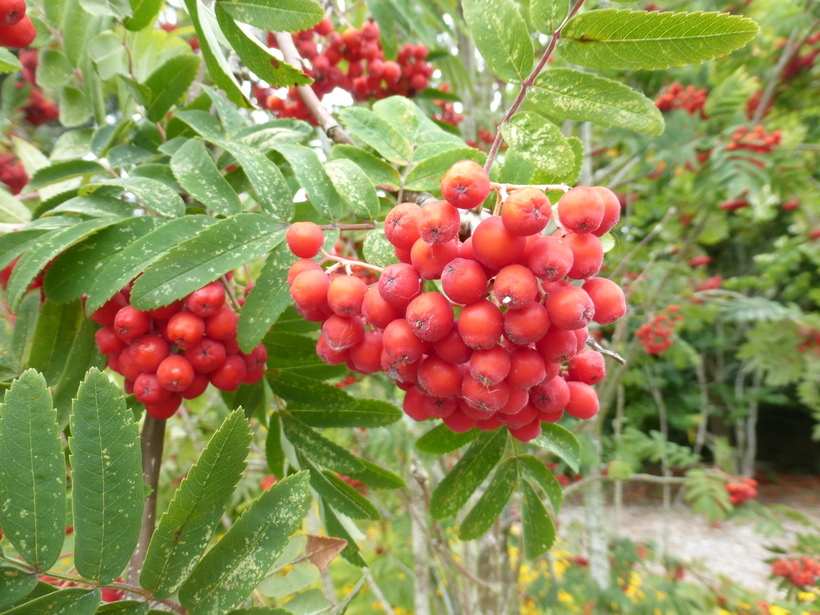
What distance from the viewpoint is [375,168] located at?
1065mm

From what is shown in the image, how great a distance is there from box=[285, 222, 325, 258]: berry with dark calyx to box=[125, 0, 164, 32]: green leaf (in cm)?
67

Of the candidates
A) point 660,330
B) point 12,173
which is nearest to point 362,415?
point 12,173

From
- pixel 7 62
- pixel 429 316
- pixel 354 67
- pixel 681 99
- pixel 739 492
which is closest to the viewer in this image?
pixel 429 316

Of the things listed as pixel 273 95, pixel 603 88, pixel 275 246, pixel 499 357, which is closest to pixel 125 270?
pixel 275 246

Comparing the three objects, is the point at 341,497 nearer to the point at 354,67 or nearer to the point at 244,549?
the point at 244,549

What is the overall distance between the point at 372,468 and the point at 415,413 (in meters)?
0.29

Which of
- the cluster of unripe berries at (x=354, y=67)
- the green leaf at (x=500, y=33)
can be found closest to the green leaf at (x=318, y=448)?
the green leaf at (x=500, y=33)

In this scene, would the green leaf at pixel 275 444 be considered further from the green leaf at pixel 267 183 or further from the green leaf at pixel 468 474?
the green leaf at pixel 267 183

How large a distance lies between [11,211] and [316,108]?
0.79 metres

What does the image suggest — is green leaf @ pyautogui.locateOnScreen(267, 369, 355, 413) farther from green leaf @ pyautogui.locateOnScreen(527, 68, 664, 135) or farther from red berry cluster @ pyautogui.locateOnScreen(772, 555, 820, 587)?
red berry cluster @ pyautogui.locateOnScreen(772, 555, 820, 587)

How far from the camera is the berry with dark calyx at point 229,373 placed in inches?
39.0

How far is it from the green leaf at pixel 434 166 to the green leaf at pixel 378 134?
50 millimetres

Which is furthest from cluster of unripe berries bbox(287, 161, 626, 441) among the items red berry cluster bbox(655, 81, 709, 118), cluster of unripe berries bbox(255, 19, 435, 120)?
red berry cluster bbox(655, 81, 709, 118)

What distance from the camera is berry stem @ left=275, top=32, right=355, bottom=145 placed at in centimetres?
115
